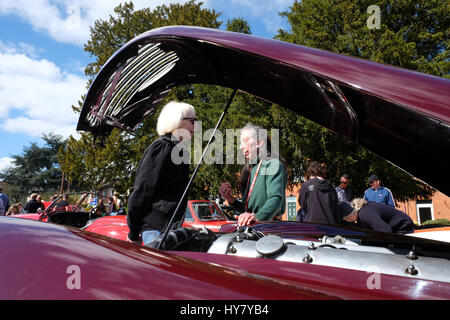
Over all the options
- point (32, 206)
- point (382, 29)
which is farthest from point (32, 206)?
point (382, 29)

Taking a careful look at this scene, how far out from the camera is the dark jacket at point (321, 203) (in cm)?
446

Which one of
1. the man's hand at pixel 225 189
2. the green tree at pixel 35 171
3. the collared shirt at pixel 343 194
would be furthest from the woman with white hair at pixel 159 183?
the green tree at pixel 35 171

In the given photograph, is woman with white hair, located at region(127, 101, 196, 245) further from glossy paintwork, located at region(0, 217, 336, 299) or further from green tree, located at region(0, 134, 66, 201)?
green tree, located at region(0, 134, 66, 201)

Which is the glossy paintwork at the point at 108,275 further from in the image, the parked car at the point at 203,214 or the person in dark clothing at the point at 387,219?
the parked car at the point at 203,214

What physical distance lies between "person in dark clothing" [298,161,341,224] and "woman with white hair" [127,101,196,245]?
2794 mm

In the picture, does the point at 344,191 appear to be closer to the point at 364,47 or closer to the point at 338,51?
the point at 338,51

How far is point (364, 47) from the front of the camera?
12.9 metres

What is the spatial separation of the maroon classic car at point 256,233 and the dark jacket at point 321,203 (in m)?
2.70

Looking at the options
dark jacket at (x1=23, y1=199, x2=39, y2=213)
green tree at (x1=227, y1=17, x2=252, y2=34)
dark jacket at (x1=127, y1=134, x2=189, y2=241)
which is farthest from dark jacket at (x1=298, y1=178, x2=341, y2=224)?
green tree at (x1=227, y1=17, x2=252, y2=34)

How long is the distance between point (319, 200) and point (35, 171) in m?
64.9

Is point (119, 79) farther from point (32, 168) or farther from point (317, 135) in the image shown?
point (32, 168)
